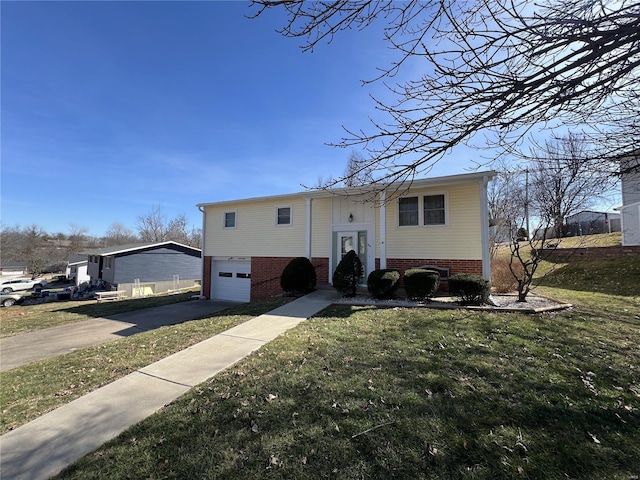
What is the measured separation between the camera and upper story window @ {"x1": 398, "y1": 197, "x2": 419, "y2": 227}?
10.1 m

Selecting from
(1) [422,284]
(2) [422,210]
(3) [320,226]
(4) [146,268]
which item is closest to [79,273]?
(4) [146,268]

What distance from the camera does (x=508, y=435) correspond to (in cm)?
252

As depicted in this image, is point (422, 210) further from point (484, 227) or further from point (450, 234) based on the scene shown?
point (484, 227)

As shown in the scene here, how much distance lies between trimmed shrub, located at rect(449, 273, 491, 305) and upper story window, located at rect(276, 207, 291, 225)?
24.4 feet

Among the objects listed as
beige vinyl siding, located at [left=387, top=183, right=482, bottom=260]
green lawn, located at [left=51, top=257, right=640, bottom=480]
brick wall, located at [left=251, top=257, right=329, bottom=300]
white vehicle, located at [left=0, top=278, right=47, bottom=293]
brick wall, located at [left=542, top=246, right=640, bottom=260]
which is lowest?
white vehicle, located at [left=0, top=278, right=47, bottom=293]

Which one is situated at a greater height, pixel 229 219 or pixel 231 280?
pixel 229 219

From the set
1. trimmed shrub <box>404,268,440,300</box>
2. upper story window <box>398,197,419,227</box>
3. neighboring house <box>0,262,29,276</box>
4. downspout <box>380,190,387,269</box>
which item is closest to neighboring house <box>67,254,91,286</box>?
neighboring house <box>0,262,29,276</box>

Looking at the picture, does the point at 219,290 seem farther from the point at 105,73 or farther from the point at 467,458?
the point at 467,458

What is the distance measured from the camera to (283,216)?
1277cm

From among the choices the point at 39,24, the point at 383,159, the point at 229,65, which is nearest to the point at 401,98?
the point at 383,159

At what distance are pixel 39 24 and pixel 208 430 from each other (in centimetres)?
1080

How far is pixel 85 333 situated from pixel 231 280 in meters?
6.07

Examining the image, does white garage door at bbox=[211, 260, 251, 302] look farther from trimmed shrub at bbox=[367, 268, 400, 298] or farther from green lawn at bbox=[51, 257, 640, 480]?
green lawn at bbox=[51, 257, 640, 480]

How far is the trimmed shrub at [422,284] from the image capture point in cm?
800
